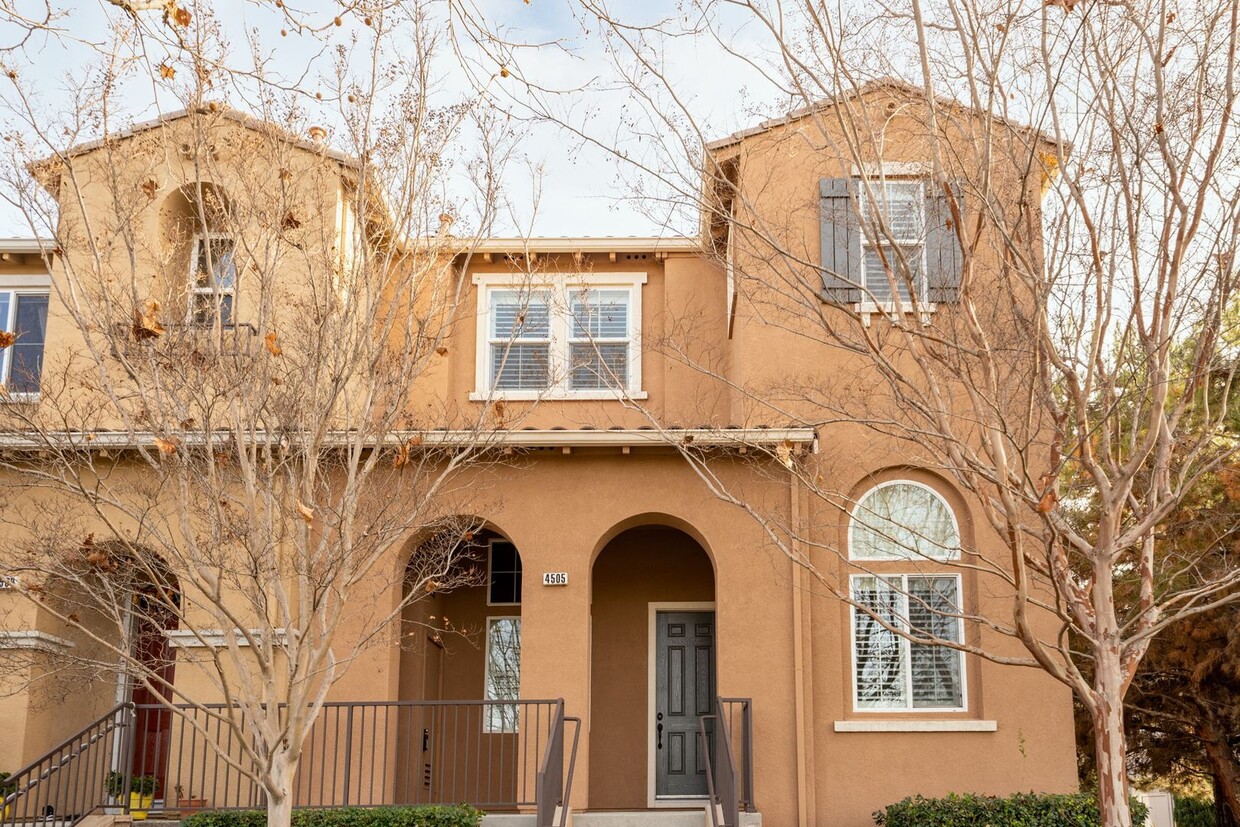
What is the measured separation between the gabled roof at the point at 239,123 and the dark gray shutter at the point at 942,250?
4.87 meters

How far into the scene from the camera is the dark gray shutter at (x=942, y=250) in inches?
394

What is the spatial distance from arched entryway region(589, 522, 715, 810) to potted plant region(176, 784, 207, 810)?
176 inches

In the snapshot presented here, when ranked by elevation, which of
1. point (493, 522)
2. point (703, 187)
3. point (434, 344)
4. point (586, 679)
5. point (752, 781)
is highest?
point (703, 187)

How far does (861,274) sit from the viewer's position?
13.3m

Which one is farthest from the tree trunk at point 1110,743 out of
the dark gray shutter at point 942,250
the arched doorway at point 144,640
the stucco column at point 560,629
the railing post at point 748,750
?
the arched doorway at point 144,640

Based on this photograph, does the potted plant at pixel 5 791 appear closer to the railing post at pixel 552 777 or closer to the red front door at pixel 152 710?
the red front door at pixel 152 710

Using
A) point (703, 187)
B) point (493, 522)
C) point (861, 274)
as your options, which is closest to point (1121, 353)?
point (703, 187)

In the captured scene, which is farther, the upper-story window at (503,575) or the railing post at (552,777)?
the upper-story window at (503,575)

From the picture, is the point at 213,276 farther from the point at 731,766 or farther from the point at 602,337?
the point at 602,337

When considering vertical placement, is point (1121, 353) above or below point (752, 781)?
above

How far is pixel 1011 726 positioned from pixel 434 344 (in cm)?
685

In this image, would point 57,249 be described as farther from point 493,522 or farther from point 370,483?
point 493,522

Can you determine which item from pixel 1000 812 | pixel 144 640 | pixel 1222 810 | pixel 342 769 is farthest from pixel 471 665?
pixel 1222 810

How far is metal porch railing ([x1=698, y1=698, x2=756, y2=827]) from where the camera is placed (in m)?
11.2
